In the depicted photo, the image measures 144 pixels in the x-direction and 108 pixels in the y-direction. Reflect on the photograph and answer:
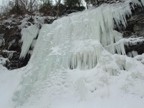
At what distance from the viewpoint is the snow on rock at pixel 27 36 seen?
9383mm

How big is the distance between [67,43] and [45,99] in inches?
78.3

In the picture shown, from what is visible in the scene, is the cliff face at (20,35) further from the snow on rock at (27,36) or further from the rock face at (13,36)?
the snow on rock at (27,36)

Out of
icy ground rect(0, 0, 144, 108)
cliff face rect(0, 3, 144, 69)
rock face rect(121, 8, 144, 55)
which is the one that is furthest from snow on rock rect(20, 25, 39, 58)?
rock face rect(121, 8, 144, 55)

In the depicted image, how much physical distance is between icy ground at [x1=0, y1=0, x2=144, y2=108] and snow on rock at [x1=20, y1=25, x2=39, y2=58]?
560mm

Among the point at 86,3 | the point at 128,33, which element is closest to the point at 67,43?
the point at 128,33

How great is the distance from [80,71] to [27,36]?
3.02m

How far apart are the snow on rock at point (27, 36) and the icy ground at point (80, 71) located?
1.84 ft

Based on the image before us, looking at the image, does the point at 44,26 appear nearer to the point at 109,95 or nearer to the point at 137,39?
the point at 137,39

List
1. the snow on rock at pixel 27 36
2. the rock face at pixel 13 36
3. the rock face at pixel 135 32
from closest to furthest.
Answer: the rock face at pixel 135 32
the snow on rock at pixel 27 36
the rock face at pixel 13 36

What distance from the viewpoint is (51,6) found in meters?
11.7

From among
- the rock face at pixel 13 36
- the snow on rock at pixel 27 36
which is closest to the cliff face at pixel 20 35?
the rock face at pixel 13 36

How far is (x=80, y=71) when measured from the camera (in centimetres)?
744

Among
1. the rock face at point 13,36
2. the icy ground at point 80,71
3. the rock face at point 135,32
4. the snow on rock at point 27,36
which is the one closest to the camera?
the icy ground at point 80,71

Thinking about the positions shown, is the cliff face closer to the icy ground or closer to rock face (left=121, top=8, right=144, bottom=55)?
rock face (left=121, top=8, right=144, bottom=55)
